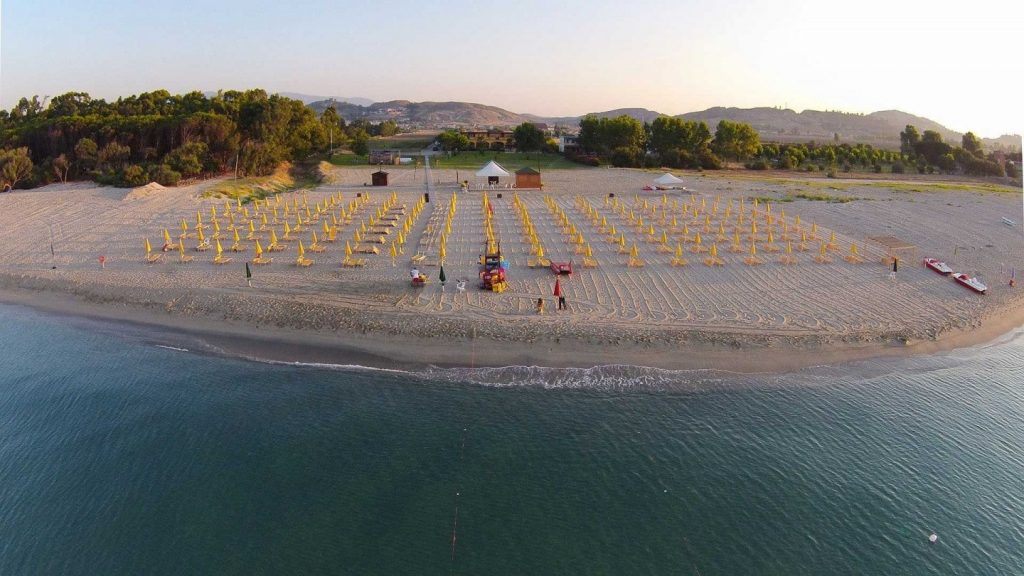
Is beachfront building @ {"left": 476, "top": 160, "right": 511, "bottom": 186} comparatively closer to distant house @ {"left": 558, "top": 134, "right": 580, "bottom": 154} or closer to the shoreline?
distant house @ {"left": 558, "top": 134, "right": 580, "bottom": 154}

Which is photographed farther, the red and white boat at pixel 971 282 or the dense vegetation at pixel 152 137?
the dense vegetation at pixel 152 137

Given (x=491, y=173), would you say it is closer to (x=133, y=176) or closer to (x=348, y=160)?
(x=133, y=176)

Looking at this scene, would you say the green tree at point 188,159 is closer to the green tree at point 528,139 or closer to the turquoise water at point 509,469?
the turquoise water at point 509,469

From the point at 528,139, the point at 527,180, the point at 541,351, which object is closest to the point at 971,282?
the point at 541,351

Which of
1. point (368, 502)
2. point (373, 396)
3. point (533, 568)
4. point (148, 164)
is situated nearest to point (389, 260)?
point (373, 396)

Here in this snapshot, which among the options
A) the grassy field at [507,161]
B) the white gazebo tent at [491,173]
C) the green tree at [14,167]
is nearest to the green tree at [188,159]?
the green tree at [14,167]

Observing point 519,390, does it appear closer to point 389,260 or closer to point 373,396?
point 373,396
